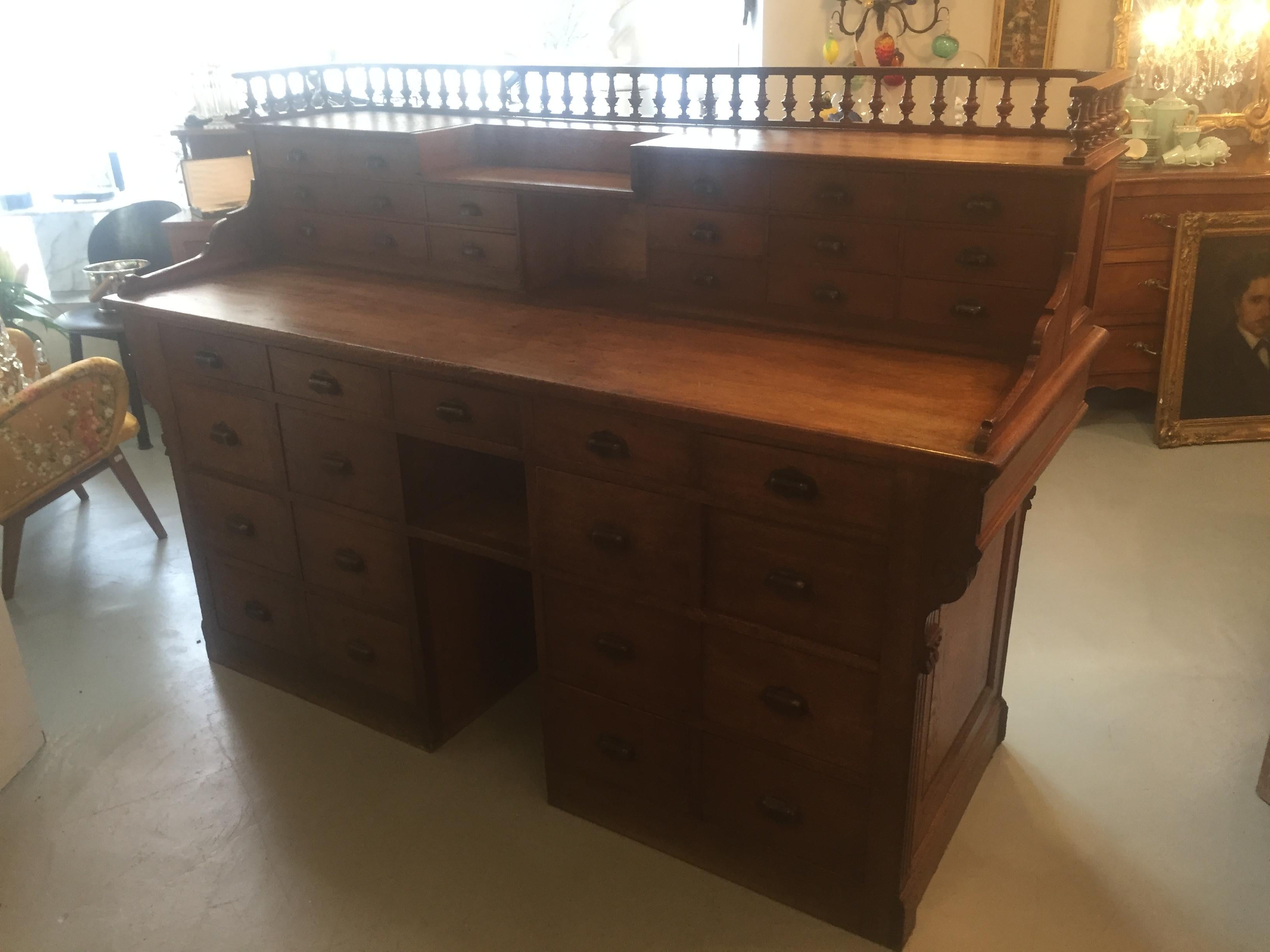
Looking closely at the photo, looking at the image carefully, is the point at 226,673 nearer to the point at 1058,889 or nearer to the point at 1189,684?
the point at 1058,889

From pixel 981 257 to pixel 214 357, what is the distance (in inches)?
70.1

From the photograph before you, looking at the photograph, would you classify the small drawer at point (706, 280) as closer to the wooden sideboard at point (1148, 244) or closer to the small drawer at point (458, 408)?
the small drawer at point (458, 408)

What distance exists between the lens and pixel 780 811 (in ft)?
7.04

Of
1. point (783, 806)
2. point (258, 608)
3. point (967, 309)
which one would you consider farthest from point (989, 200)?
point (258, 608)

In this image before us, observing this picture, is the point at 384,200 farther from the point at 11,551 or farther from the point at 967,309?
the point at 11,551

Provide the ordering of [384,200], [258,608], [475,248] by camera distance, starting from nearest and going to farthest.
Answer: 1. [475,248]
2. [384,200]
3. [258,608]

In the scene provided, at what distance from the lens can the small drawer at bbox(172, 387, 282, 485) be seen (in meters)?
2.63

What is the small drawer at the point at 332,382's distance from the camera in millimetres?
2361

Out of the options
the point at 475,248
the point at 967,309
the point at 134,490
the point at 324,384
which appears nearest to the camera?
the point at 967,309

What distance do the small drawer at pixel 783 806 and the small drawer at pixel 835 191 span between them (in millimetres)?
1099

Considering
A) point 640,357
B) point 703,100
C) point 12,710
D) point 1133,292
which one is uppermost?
point 703,100

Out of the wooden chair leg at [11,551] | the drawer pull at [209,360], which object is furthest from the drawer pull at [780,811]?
the wooden chair leg at [11,551]

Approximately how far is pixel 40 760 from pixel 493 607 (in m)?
1.19

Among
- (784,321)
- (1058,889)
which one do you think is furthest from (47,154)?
(1058,889)
